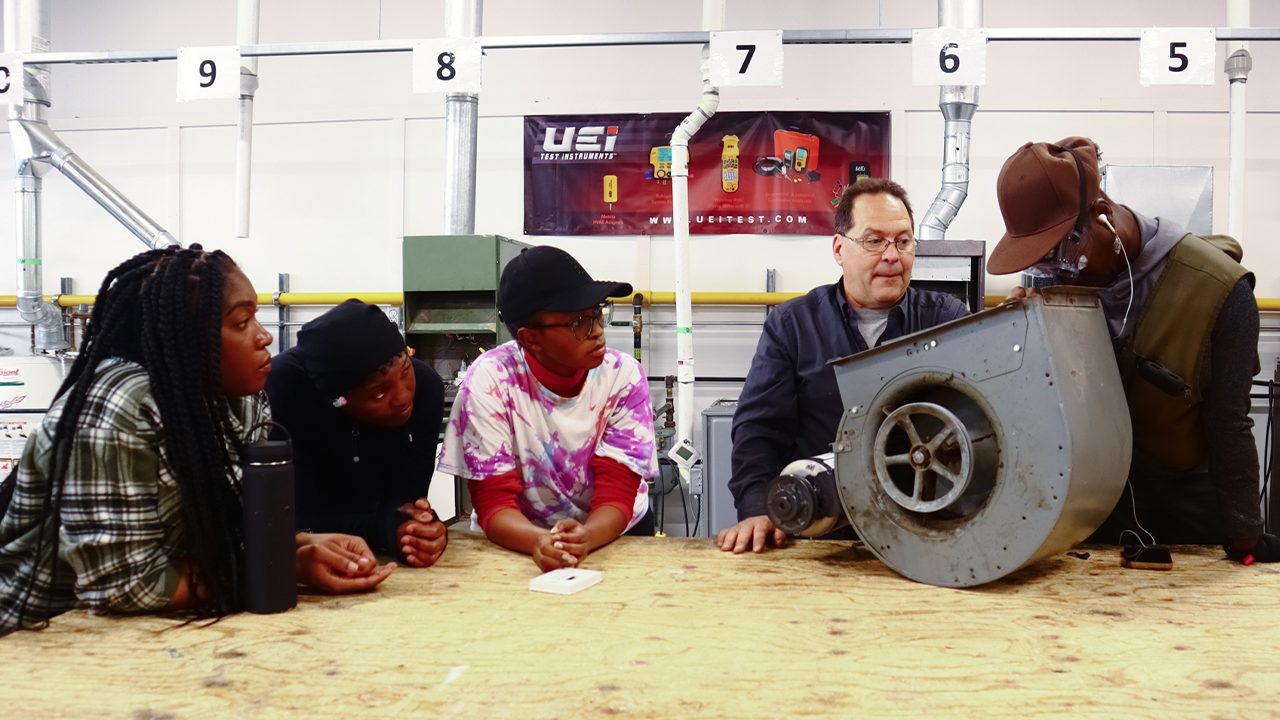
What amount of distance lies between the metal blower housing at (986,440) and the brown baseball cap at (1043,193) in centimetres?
22

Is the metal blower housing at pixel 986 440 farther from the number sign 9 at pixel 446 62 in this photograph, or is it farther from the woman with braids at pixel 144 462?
the number sign 9 at pixel 446 62

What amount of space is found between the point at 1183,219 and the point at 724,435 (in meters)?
3.00

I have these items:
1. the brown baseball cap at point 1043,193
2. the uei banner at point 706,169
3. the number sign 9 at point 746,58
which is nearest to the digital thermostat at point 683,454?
the number sign 9 at point 746,58

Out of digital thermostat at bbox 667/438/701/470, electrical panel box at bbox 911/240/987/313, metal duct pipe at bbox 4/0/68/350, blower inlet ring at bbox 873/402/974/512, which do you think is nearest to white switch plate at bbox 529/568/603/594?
blower inlet ring at bbox 873/402/974/512

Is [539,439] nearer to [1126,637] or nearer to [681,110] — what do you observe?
[1126,637]

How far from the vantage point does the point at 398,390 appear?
1.68 metres

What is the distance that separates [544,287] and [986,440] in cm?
90

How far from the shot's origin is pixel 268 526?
1.25 m

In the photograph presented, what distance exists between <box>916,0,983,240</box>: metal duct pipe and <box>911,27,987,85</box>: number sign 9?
2.40 ft

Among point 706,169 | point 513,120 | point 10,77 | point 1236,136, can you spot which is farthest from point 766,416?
point 10,77

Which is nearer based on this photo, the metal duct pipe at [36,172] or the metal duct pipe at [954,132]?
the metal duct pipe at [954,132]

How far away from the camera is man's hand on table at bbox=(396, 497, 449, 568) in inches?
61.3

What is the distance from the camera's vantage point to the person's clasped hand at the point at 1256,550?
5.05 feet

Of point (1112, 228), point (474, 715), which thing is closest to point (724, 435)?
point (1112, 228)
